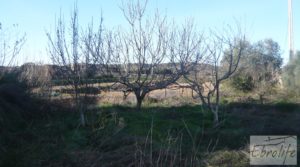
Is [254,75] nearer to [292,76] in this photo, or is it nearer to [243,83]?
[243,83]

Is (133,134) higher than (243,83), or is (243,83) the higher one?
(243,83)

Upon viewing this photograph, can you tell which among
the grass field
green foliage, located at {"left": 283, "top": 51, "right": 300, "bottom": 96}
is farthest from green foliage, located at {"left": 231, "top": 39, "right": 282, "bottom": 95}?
the grass field

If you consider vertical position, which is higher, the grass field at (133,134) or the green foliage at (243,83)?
the green foliage at (243,83)

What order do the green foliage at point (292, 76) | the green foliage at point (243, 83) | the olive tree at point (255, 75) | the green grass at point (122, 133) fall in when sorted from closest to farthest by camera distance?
the green grass at point (122, 133), the green foliage at point (292, 76), the olive tree at point (255, 75), the green foliage at point (243, 83)

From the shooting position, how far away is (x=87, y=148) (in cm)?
634

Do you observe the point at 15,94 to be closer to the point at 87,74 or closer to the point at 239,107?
the point at 87,74

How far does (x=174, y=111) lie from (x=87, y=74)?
3.40 meters

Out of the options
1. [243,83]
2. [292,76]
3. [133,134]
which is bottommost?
[133,134]

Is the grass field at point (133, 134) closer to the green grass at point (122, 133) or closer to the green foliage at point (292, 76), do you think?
the green grass at point (122, 133)

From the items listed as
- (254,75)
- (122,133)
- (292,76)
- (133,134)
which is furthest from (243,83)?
(122,133)

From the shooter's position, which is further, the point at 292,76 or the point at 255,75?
the point at 255,75

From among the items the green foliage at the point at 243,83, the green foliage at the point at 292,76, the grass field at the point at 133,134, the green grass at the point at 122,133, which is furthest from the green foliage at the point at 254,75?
the green grass at the point at 122,133

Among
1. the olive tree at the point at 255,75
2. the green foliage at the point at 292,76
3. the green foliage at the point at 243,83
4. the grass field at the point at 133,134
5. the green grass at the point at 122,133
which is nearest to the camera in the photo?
the grass field at the point at 133,134

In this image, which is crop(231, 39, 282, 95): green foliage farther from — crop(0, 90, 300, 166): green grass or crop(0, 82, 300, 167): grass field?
crop(0, 90, 300, 166): green grass
